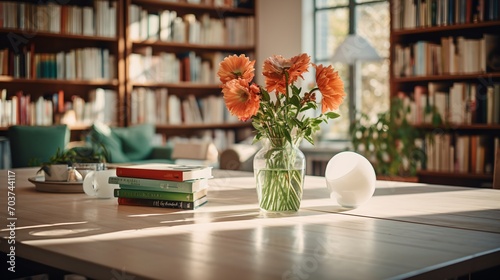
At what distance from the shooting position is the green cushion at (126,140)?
215 inches

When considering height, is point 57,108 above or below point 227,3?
below

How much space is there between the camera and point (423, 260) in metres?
1.22

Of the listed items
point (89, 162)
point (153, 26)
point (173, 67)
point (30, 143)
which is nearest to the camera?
point (89, 162)

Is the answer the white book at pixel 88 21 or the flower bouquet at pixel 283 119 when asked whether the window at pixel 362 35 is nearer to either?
the white book at pixel 88 21

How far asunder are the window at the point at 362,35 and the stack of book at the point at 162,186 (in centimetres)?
427

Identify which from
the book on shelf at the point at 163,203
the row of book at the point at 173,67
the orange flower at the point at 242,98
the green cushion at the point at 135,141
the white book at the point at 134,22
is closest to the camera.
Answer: the orange flower at the point at 242,98

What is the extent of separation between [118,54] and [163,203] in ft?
14.0

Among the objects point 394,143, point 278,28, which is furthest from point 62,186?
point 278,28

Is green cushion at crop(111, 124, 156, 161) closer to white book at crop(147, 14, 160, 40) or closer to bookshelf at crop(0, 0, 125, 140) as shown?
bookshelf at crop(0, 0, 125, 140)

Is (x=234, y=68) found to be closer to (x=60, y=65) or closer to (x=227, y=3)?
(x=60, y=65)

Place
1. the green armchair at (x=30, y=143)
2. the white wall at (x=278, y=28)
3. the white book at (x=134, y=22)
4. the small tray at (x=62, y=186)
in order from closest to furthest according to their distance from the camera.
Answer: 1. the small tray at (x=62, y=186)
2. the green armchair at (x=30, y=143)
3. the white book at (x=134, y=22)
4. the white wall at (x=278, y=28)

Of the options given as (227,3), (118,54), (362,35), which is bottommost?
(118,54)

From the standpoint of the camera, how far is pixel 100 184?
210 centimetres

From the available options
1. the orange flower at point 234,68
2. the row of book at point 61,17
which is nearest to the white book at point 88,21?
the row of book at point 61,17
